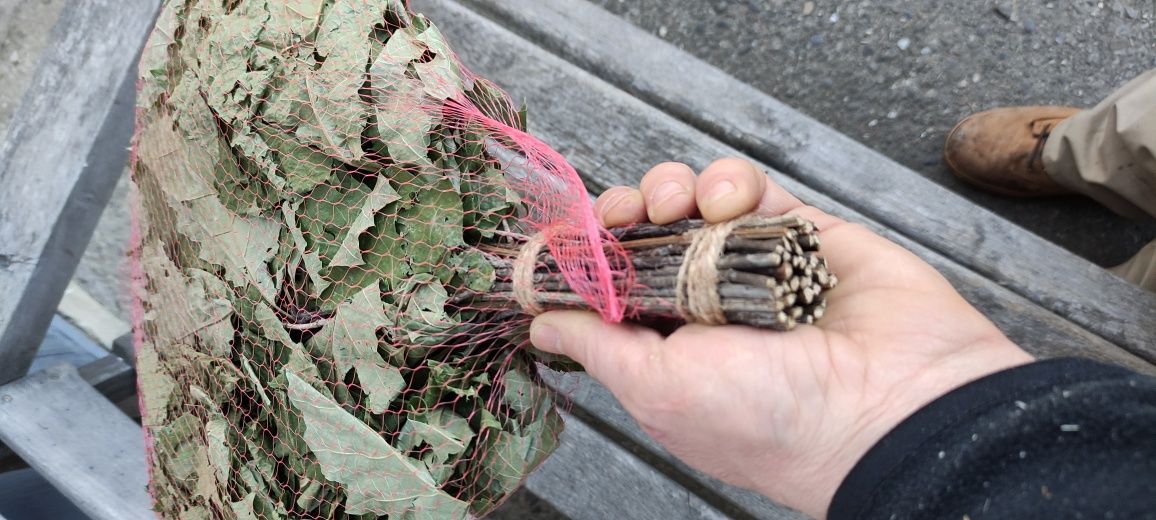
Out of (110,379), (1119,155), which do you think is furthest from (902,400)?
(110,379)

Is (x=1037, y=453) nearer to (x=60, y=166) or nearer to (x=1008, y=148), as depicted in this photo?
(x=1008, y=148)

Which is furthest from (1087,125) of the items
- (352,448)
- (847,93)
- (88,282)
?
(88,282)

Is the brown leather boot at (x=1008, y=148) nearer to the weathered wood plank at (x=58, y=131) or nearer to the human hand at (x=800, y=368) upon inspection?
the human hand at (x=800, y=368)

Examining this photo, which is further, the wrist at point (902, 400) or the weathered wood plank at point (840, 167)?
the weathered wood plank at point (840, 167)

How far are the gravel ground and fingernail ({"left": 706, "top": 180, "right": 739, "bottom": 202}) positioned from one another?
123 centimetres

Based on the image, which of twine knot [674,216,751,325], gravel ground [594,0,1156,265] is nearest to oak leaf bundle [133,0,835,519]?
twine knot [674,216,751,325]

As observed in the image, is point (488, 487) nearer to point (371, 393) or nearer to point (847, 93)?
point (371, 393)

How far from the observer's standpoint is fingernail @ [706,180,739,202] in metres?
0.79

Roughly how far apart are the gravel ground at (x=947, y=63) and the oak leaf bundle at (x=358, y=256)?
116 centimetres

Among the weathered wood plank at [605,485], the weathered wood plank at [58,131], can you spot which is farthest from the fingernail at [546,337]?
the weathered wood plank at [58,131]

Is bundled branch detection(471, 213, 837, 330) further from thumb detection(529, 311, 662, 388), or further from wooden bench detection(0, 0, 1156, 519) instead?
wooden bench detection(0, 0, 1156, 519)

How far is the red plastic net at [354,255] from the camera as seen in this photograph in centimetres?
94

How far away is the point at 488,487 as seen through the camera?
40.2 inches

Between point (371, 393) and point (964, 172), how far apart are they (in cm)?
155
